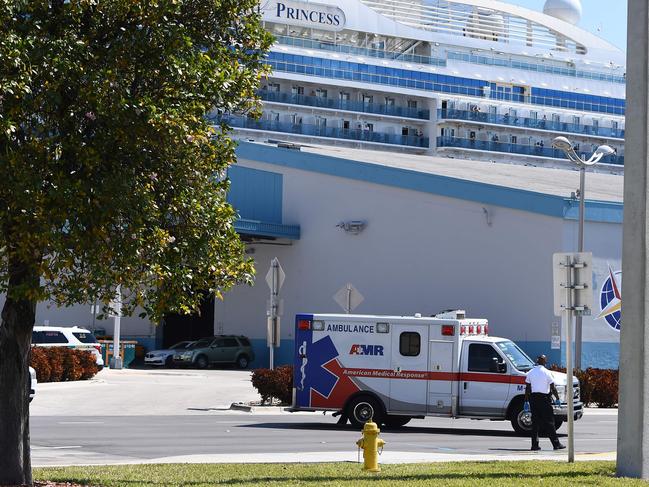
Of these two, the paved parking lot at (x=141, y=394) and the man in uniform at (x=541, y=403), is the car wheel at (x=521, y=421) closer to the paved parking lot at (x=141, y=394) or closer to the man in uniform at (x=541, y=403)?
the man in uniform at (x=541, y=403)

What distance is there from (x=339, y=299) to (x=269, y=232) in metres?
15.9

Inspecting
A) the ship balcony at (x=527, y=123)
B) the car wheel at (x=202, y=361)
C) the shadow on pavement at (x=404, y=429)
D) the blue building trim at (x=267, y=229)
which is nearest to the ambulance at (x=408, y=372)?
the shadow on pavement at (x=404, y=429)

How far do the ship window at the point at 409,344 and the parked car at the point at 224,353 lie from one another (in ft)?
88.0

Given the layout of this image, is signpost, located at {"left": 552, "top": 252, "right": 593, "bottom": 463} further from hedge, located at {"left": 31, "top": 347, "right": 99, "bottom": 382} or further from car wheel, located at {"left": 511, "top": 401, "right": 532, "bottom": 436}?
hedge, located at {"left": 31, "top": 347, "right": 99, "bottom": 382}

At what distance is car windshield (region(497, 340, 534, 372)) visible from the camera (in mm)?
25172

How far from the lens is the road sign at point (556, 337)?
35469 mm

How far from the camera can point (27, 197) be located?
1107 centimetres

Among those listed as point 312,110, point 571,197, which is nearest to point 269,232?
point 571,197

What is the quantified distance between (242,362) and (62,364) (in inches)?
551

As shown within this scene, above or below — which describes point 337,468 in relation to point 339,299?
below

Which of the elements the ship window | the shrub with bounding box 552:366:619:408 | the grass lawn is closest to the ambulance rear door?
the ship window

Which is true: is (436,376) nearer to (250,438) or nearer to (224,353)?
(250,438)

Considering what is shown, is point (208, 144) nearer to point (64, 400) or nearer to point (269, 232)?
point (64, 400)

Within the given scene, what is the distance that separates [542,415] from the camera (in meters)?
20.8
